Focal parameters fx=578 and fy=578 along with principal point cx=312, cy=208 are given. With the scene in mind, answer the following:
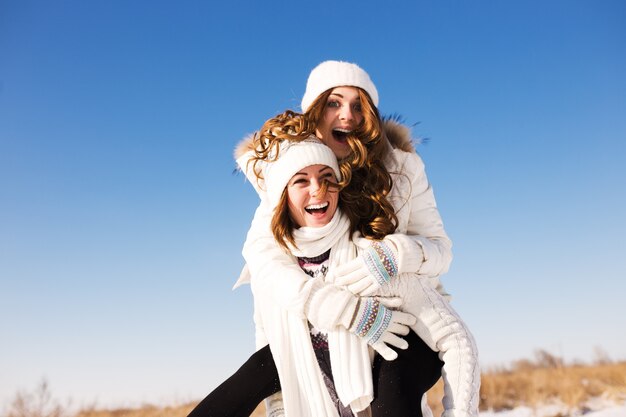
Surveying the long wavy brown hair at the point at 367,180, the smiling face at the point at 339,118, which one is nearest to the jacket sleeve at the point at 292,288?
the long wavy brown hair at the point at 367,180

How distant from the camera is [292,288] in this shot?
2.43m

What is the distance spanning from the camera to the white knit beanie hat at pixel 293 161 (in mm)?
2635

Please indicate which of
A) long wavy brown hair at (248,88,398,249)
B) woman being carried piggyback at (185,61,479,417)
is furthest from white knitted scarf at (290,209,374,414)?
long wavy brown hair at (248,88,398,249)

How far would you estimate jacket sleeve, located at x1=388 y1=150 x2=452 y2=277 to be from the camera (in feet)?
8.40

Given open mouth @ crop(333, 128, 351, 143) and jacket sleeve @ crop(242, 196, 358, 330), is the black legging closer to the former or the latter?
jacket sleeve @ crop(242, 196, 358, 330)

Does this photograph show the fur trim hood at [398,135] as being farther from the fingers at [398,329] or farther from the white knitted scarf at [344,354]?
the fingers at [398,329]

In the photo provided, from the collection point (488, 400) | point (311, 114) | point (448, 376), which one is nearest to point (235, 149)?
point (311, 114)

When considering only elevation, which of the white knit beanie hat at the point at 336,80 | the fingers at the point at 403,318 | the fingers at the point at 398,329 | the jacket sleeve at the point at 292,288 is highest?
the white knit beanie hat at the point at 336,80

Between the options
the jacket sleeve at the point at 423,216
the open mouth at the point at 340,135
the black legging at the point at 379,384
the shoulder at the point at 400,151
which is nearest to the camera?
the black legging at the point at 379,384

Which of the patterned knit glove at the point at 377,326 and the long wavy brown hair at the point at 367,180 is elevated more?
the long wavy brown hair at the point at 367,180

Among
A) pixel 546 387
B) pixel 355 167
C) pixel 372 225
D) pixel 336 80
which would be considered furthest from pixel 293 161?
pixel 546 387

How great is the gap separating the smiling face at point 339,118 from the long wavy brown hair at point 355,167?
30 mm

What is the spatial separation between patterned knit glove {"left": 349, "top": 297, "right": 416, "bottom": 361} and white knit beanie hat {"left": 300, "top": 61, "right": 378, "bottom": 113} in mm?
1112

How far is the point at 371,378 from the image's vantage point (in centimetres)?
240
